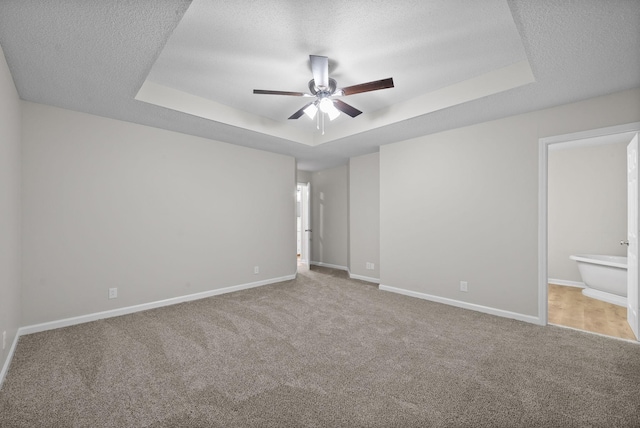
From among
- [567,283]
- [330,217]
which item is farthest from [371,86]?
[567,283]

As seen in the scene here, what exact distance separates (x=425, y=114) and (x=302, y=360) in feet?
9.45

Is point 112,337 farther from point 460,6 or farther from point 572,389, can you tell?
point 460,6

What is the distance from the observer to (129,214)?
3451 mm

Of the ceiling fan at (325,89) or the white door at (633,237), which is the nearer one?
the ceiling fan at (325,89)

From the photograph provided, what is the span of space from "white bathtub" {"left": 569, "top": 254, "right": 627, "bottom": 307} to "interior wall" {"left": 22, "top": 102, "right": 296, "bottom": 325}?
502 cm

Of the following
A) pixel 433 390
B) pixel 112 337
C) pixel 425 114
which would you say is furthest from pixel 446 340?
pixel 112 337

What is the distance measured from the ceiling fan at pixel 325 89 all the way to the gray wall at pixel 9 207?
188 centimetres

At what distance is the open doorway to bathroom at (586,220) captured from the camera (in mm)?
3896

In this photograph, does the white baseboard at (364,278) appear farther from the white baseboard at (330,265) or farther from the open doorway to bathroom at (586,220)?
the open doorway to bathroom at (586,220)

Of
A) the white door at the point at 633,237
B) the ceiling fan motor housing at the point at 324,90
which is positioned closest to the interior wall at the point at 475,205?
the white door at the point at 633,237

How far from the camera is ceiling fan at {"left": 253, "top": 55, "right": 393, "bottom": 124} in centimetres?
224

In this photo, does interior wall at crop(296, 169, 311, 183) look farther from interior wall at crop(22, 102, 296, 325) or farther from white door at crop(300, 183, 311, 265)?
interior wall at crop(22, 102, 296, 325)

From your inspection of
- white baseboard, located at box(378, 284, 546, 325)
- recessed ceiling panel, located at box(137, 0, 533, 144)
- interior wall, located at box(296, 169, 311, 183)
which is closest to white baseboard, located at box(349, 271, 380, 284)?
white baseboard, located at box(378, 284, 546, 325)

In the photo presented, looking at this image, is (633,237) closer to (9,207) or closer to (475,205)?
(475,205)
